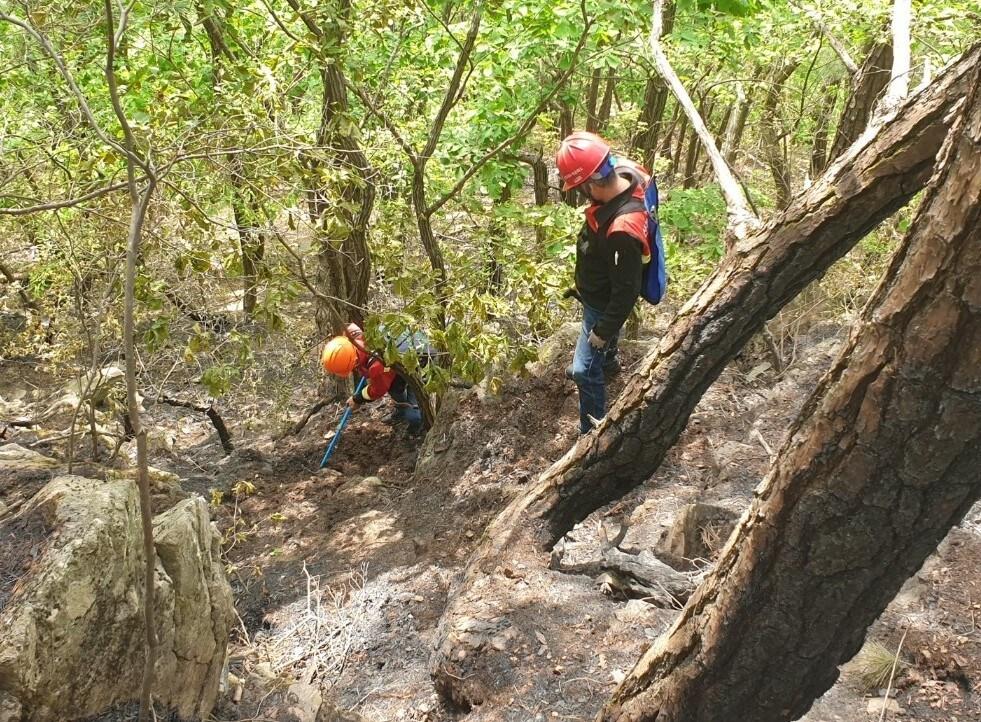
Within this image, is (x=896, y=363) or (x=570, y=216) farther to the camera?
(x=570, y=216)

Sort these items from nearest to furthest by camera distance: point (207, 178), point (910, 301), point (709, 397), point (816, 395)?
point (910, 301) → point (816, 395) → point (207, 178) → point (709, 397)

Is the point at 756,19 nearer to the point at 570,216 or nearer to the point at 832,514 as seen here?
the point at 570,216

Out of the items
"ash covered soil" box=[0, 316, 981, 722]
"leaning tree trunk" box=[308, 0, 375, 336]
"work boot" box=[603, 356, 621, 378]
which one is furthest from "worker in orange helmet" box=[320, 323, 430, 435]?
"work boot" box=[603, 356, 621, 378]

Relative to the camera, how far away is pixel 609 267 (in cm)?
455

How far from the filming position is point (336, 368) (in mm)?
6168

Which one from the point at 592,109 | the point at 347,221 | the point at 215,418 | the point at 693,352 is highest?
the point at 592,109

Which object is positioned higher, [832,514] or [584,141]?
[584,141]

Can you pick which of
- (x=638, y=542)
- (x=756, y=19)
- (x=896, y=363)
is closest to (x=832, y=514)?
(x=896, y=363)

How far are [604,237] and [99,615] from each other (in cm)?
335

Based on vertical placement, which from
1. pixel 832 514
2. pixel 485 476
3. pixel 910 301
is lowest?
pixel 485 476

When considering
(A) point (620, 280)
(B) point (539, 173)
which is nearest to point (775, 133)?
(B) point (539, 173)

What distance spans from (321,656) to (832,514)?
3422 mm

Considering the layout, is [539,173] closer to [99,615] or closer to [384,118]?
[384,118]

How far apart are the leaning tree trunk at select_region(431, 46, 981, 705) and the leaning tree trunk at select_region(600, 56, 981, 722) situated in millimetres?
1467
